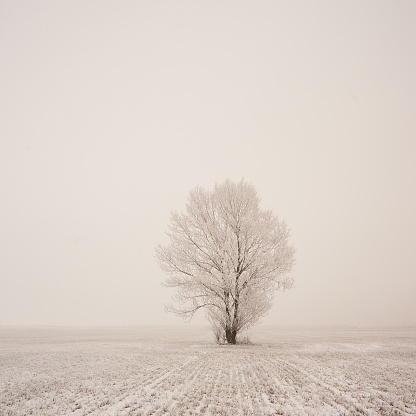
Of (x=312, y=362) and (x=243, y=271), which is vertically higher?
(x=243, y=271)

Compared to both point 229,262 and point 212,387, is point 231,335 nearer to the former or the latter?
point 229,262

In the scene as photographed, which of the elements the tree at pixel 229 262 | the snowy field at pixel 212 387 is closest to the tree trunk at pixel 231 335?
the tree at pixel 229 262

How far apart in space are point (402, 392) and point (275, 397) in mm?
3823

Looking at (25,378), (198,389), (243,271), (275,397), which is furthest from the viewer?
(243,271)

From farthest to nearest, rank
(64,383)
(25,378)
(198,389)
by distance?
(25,378) < (64,383) < (198,389)

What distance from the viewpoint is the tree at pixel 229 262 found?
82.1ft

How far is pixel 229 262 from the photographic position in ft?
83.0

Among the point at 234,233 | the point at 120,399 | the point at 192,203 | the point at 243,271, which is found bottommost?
the point at 120,399

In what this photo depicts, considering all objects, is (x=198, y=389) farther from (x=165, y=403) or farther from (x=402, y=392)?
(x=402, y=392)

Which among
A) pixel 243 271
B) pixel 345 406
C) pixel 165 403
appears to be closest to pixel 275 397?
pixel 345 406

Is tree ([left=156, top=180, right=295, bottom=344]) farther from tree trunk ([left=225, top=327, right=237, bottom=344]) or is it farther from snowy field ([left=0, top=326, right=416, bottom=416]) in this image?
snowy field ([left=0, top=326, right=416, bottom=416])

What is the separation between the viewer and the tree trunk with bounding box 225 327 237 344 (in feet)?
82.6

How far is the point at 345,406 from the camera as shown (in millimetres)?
8250

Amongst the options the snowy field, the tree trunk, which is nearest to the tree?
the tree trunk
